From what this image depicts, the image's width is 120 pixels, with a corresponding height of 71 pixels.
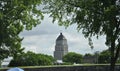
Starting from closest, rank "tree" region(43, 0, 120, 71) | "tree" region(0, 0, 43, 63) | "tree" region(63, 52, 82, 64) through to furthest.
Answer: "tree" region(43, 0, 120, 71) → "tree" region(0, 0, 43, 63) → "tree" region(63, 52, 82, 64)

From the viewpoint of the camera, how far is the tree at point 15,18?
111 feet

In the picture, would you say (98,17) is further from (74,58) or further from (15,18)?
(74,58)

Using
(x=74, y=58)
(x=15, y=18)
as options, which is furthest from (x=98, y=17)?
(x=74, y=58)

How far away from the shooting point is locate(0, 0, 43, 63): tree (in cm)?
3397

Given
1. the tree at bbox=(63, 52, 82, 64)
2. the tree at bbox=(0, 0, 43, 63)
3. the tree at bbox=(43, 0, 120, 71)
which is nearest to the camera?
the tree at bbox=(43, 0, 120, 71)

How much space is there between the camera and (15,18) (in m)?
35.1

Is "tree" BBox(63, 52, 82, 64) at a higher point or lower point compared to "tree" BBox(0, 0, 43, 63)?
higher

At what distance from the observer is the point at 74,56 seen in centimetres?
16762

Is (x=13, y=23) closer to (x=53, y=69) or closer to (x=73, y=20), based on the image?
(x=53, y=69)

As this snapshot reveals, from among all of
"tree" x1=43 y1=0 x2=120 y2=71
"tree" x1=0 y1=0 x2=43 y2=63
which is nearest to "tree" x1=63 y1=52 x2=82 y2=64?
"tree" x1=0 y1=0 x2=43 y2=63

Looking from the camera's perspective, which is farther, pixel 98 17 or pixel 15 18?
pixel 15 18

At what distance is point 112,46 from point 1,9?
13.7m

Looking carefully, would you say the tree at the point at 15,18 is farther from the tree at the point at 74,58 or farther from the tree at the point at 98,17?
the tree at the point at 74,58

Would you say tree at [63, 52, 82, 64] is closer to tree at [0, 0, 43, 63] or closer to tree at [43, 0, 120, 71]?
tree at [0, 0, 43, 63]
